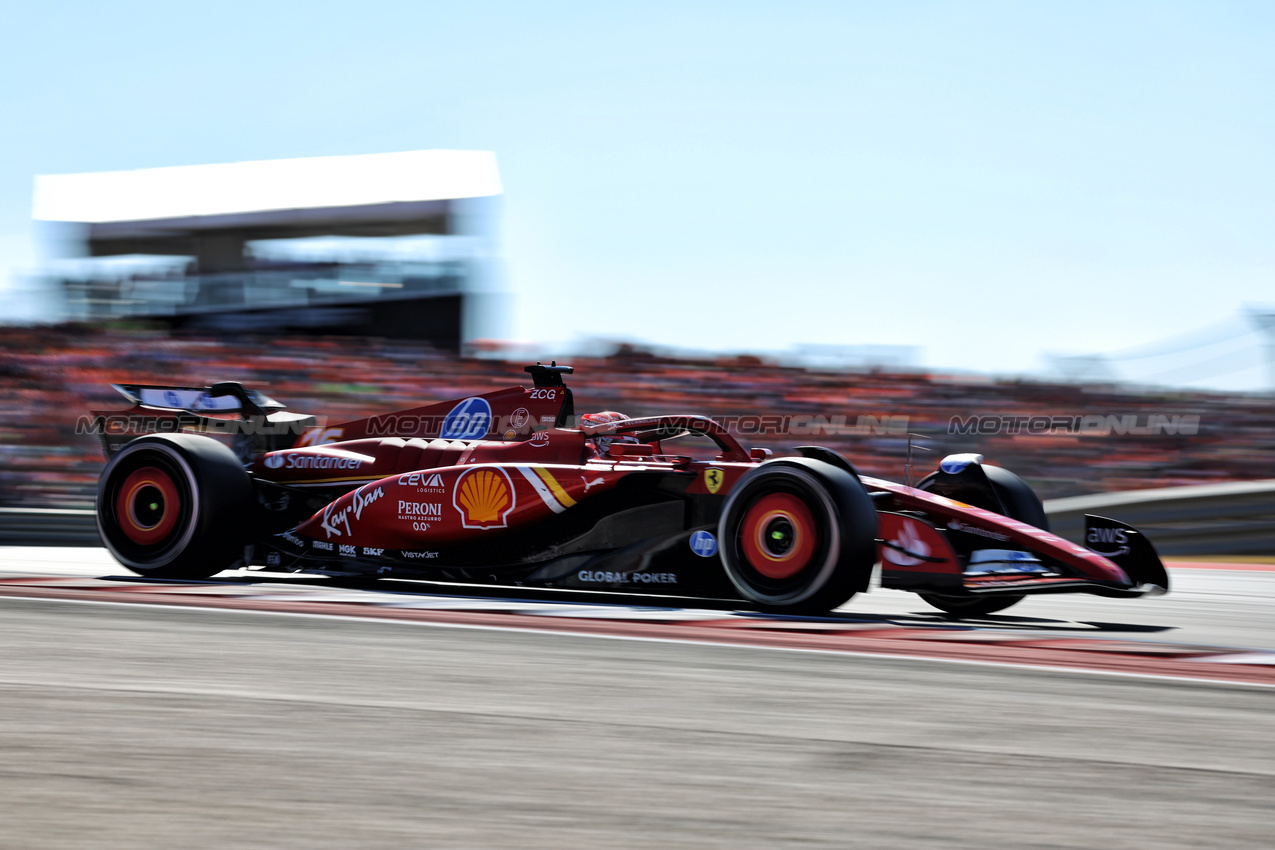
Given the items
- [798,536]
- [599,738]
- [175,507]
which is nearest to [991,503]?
[798,536]

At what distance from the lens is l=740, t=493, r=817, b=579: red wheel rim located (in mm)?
5867

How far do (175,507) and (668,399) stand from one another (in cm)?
1035

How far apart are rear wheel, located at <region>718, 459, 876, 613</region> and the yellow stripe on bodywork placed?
3.13 feet

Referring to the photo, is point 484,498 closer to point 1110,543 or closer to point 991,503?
point 991,503

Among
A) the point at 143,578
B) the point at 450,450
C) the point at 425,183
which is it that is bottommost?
the point at 143,578

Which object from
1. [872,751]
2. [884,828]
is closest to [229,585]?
[872,751]

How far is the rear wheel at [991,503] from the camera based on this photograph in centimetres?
671

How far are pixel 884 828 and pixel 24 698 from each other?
2.39 m

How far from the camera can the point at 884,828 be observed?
2.48 metres

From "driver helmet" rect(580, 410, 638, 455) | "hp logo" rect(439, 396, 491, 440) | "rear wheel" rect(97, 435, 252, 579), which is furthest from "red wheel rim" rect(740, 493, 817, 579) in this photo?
"rear wheel" rect(97, 435, 252, 579)

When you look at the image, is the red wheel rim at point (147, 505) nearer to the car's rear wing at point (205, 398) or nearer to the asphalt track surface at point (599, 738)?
the car's rear wing at point (205, 398)

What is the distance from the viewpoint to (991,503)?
6.71 meters

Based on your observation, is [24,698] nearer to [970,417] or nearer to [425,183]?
[970,417]

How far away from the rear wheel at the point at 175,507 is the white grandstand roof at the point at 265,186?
1575 cm
